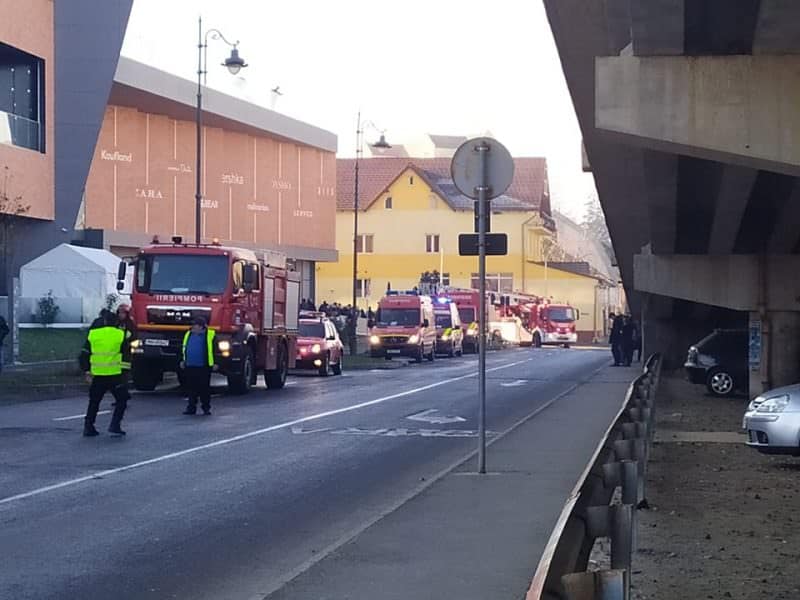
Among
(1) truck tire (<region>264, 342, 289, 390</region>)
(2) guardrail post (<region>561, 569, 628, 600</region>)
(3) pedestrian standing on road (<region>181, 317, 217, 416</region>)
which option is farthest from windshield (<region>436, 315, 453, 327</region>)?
(2) guardrail post (<region>561, 569, 628, 600</region>)

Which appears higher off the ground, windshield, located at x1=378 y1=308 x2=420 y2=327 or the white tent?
the white tent

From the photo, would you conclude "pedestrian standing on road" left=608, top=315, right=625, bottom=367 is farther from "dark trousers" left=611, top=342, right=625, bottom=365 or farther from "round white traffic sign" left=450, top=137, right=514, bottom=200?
"round white traffic sign" left=450, top=137, right=514, bottom=200

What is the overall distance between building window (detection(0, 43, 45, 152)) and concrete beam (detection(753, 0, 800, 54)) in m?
29.3

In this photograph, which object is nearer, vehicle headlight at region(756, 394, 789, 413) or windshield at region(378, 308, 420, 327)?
vehicle headlight at region(756, 394, 789, 413)

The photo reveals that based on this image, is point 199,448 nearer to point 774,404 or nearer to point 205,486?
point 205,486

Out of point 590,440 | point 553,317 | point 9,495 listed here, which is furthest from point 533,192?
point 9,495

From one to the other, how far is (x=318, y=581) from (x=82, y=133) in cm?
3757

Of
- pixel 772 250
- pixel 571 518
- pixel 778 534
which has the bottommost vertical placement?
pixel 778 534

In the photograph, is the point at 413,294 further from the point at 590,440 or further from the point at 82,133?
the point at 590,440

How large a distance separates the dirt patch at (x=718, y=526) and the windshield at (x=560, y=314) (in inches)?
2500

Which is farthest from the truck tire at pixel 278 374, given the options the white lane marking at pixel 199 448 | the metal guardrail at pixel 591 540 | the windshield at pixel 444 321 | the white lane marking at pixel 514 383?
the windshield at pixel 444 321

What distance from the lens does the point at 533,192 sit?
10750 centimetres

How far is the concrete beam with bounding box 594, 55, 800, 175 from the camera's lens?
15.3 meters

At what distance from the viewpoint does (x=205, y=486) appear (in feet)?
47.8
